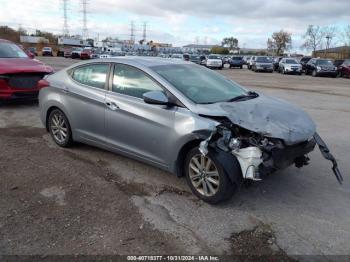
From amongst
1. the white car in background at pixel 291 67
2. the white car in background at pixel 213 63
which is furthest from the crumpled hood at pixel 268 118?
the white car in background at pixel 213 63

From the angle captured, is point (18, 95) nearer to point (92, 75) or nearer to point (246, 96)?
point (92, 75)

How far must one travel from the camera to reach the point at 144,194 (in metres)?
4.63

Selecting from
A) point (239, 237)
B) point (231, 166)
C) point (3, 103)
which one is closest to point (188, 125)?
point (231, 166)

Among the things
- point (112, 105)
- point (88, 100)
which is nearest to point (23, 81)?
point (88, 100)

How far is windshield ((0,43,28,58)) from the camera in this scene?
417 inches

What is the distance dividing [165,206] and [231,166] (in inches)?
35.0


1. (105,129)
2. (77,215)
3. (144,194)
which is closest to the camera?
(77,215)

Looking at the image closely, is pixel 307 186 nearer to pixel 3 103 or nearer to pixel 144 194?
pixel 144 194

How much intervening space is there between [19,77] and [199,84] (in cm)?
609

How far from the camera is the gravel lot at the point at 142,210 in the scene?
3553mm

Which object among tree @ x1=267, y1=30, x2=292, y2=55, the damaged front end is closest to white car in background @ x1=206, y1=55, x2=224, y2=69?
the damaged front end

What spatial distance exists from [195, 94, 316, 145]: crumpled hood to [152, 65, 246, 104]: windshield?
0.86 feet

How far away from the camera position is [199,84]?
5.16m

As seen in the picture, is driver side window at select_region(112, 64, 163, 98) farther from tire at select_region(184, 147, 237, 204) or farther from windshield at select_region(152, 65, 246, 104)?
tire at select_region(184, 147, 237, 204)
